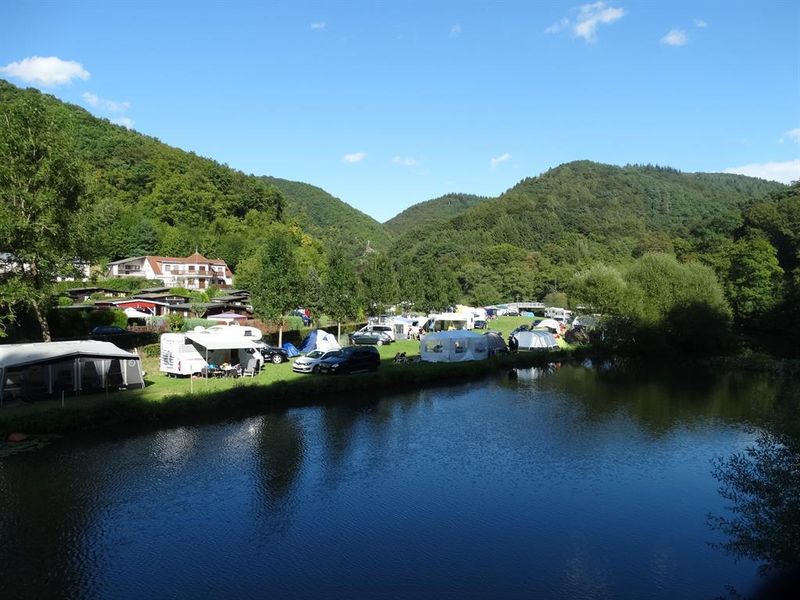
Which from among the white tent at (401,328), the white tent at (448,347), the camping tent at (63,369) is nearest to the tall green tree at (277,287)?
the white tent at (448,347)

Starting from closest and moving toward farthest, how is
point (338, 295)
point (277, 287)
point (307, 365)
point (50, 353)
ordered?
point (50, 353) → point (307, 365) → point (277, 287) → point (338, 295)

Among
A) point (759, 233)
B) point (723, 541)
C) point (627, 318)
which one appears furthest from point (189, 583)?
point (759, 233)

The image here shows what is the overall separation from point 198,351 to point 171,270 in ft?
181

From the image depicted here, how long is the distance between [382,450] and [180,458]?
6.25 meters

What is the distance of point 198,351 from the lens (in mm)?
26375

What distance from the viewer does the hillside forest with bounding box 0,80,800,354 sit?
2523 centimetres

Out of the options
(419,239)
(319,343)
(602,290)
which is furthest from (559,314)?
(419,239)

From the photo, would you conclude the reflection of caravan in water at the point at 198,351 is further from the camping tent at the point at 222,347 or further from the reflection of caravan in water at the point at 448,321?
the reflection of caravan in water at the point at 448,321

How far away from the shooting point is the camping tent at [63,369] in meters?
20.3

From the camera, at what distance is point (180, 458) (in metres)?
16.6

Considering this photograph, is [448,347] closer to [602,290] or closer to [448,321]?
[602,290]

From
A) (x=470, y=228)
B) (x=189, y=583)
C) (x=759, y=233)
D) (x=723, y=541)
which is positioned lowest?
(x=723, y=541)

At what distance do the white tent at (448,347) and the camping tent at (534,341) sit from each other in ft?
23.7

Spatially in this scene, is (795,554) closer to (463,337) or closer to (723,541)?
(723,541)
